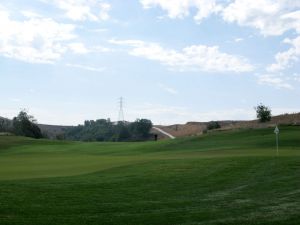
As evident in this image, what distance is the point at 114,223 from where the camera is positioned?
13.6m

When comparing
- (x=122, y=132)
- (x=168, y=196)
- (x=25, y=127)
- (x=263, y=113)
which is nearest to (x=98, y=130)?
(x=122, y=132)

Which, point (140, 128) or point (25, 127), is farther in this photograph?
point (140, 128)

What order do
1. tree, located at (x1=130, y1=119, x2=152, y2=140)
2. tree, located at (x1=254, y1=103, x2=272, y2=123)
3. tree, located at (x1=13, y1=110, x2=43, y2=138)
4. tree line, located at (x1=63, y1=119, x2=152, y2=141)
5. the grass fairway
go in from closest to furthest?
the grass fairway
tree, located at (x1=254, y1=103, x2=272, y2=123)
tree, located at (x1=13, y1=110, x2=43, y2=138)
tree line, located at (x1=63, y1=119, x2=152, y2=141)
tree, located at (x1=130, y1=119, x2=152, y2=140)


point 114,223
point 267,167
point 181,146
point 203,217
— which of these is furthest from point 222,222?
point 181,146

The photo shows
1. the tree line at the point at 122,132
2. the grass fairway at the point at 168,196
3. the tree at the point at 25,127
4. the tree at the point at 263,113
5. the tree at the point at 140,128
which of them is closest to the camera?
the grass fairway at the point at 168,196

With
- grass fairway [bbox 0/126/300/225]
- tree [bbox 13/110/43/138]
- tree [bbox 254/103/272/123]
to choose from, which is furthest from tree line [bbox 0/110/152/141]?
grass fairway [bbox 0/126/300/225]

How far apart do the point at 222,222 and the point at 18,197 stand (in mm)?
8172

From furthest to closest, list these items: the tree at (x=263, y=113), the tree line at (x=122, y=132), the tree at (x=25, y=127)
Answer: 1. the tree line at (x=122, y=132)
2. the tree at (x=25, y=127)
3. the tree at (x=263, y=113)

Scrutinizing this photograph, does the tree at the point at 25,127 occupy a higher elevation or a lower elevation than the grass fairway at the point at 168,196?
higher

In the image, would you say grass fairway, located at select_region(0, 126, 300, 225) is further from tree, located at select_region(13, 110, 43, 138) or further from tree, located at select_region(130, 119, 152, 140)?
tree, located at select_region(130, 119, 152, 140)

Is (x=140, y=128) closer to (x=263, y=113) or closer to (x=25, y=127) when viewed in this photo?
(x=25, y=127)

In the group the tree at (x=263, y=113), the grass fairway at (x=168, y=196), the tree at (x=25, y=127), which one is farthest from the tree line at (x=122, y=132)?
the grass fairway at (x=168, y=196)

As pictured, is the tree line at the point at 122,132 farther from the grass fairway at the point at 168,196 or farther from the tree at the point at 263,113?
the grass fairway at the point at 168,196

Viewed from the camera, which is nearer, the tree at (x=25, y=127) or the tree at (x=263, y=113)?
the tree at (x=263, y=113)
